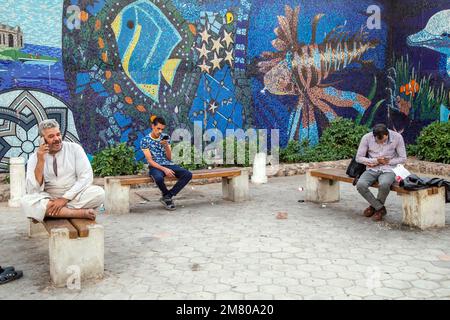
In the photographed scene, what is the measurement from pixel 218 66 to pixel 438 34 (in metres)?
5.28

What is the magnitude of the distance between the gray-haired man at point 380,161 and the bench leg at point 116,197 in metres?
3.34

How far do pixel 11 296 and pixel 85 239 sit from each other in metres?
0.76

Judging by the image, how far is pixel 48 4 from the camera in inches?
368

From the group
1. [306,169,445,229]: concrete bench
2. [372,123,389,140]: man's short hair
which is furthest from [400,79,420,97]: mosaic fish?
[306,169,445,229]: concrete bench

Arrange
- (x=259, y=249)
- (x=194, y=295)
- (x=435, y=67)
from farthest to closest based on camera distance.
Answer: (x=435, y=67), (x=259, y=249), (x=194, y=295)

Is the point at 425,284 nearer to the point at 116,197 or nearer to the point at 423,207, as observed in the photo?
the point at 423,207

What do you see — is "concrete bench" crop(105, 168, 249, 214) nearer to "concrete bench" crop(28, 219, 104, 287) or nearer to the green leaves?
"concrete bench" crop(28, 219, 104, 287)

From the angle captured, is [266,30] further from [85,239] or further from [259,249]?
[85,239]

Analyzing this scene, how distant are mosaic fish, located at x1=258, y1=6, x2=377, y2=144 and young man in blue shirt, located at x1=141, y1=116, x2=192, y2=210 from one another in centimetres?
464

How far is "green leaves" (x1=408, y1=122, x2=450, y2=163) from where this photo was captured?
10414 mm

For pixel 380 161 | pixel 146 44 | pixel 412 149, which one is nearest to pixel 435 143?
pixel 412 149

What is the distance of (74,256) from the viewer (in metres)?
4.43

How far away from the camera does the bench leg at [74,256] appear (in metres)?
4.35

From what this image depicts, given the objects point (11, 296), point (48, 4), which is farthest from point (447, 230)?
point (48, 4)
